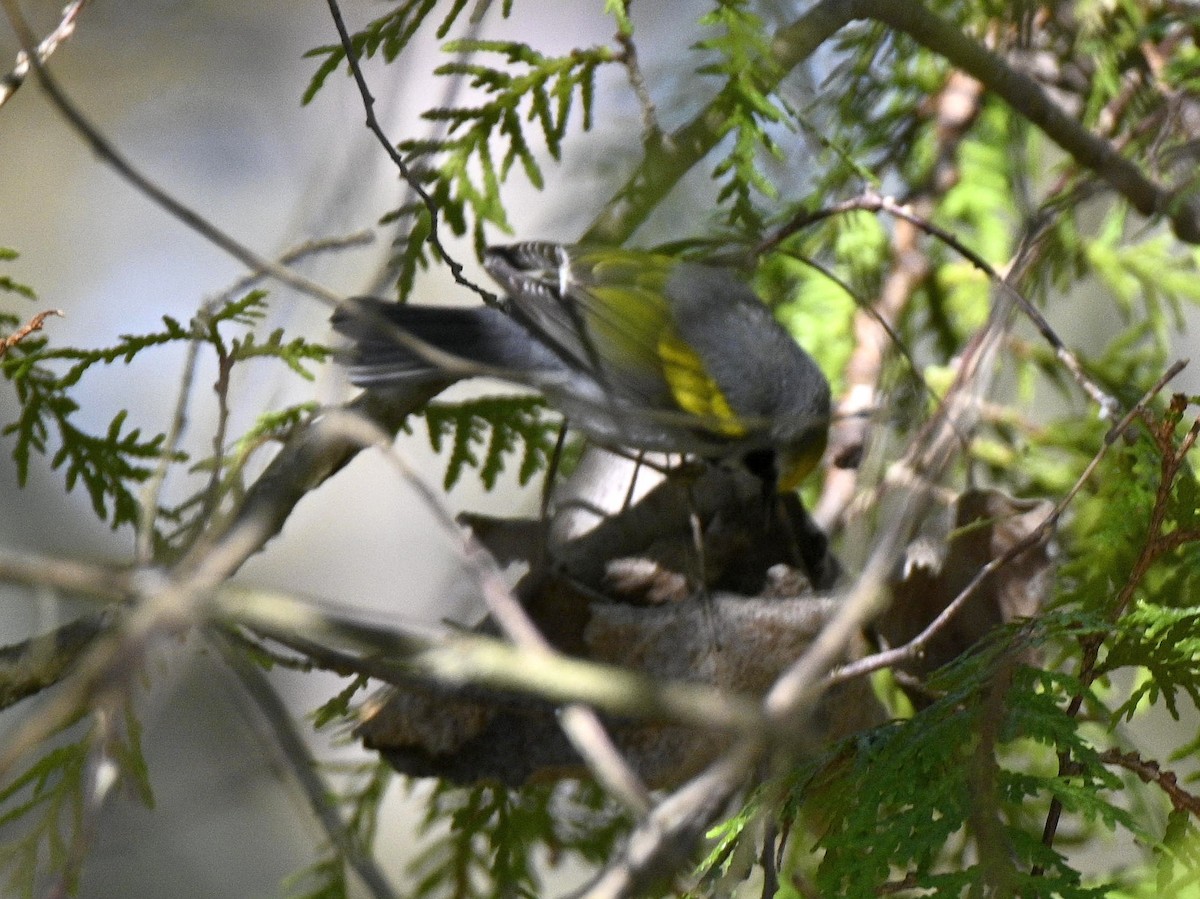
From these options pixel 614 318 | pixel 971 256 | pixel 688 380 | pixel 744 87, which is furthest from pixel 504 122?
pixel 971 256

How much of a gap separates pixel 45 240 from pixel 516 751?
160 inches

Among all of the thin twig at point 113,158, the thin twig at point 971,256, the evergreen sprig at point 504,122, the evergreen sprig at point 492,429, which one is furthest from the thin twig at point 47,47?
the thin twig at point 971,256

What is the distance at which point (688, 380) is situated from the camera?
2357mm

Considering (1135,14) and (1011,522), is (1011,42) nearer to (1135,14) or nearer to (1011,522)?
(1135,14)

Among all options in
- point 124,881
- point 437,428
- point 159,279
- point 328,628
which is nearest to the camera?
point 328,628

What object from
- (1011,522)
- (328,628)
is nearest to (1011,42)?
(1011,522)

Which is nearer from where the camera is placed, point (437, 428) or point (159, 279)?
point (437, 428)

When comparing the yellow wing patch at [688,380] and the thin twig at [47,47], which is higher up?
the thin twig at [47,47]

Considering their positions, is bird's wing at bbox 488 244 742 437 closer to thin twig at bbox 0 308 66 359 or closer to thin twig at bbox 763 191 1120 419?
thin twig at bbox 763 191 1120 419

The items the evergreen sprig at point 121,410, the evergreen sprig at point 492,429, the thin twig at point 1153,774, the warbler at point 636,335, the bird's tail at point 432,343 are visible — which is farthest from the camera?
the warbler at point 636,335

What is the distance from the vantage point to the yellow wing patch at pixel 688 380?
7.63 feet

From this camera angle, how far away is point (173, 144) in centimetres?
498

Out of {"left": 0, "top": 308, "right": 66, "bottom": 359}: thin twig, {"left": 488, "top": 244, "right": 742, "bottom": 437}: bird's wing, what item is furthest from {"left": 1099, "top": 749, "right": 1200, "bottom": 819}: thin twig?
{"left": 0, "top": 308, "right": 66, "bottom": 359}: thin twig

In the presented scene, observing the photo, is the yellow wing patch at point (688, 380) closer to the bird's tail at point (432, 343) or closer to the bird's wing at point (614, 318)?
the bird's wing at point (614, 318)
